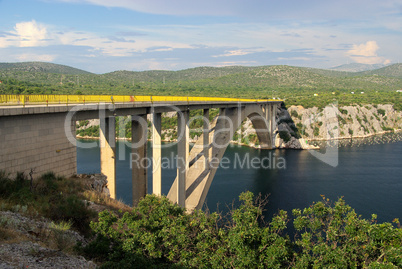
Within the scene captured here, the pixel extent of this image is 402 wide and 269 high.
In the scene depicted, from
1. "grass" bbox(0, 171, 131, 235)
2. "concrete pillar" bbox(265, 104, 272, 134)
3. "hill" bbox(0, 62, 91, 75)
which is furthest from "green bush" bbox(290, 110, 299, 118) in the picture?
"hill" bbox(0, 62, 91, 75)

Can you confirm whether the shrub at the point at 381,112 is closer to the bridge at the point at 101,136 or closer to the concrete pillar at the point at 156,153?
the bridge at the point at 101,136

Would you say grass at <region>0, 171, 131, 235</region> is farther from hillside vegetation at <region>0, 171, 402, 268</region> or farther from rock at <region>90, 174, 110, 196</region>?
rock at <region>90, 174, 110, 196</region>

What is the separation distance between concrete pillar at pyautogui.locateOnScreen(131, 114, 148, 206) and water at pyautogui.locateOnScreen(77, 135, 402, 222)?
947cm

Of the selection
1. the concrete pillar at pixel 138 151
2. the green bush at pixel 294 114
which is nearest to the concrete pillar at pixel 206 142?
the concrete pillar at pixel 138 151

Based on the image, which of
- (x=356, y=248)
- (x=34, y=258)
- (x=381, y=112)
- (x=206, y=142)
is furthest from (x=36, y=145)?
(x=381, y=112)

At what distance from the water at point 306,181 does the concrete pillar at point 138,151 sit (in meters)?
9.47

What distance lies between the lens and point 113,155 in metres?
13.3

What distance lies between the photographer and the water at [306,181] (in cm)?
2638

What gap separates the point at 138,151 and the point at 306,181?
904 inches

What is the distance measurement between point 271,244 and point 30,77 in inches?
4052

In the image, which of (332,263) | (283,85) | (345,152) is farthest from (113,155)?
(283,85)

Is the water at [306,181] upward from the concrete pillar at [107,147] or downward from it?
downward

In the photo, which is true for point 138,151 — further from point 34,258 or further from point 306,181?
point 306,181

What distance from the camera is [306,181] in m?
33.3
